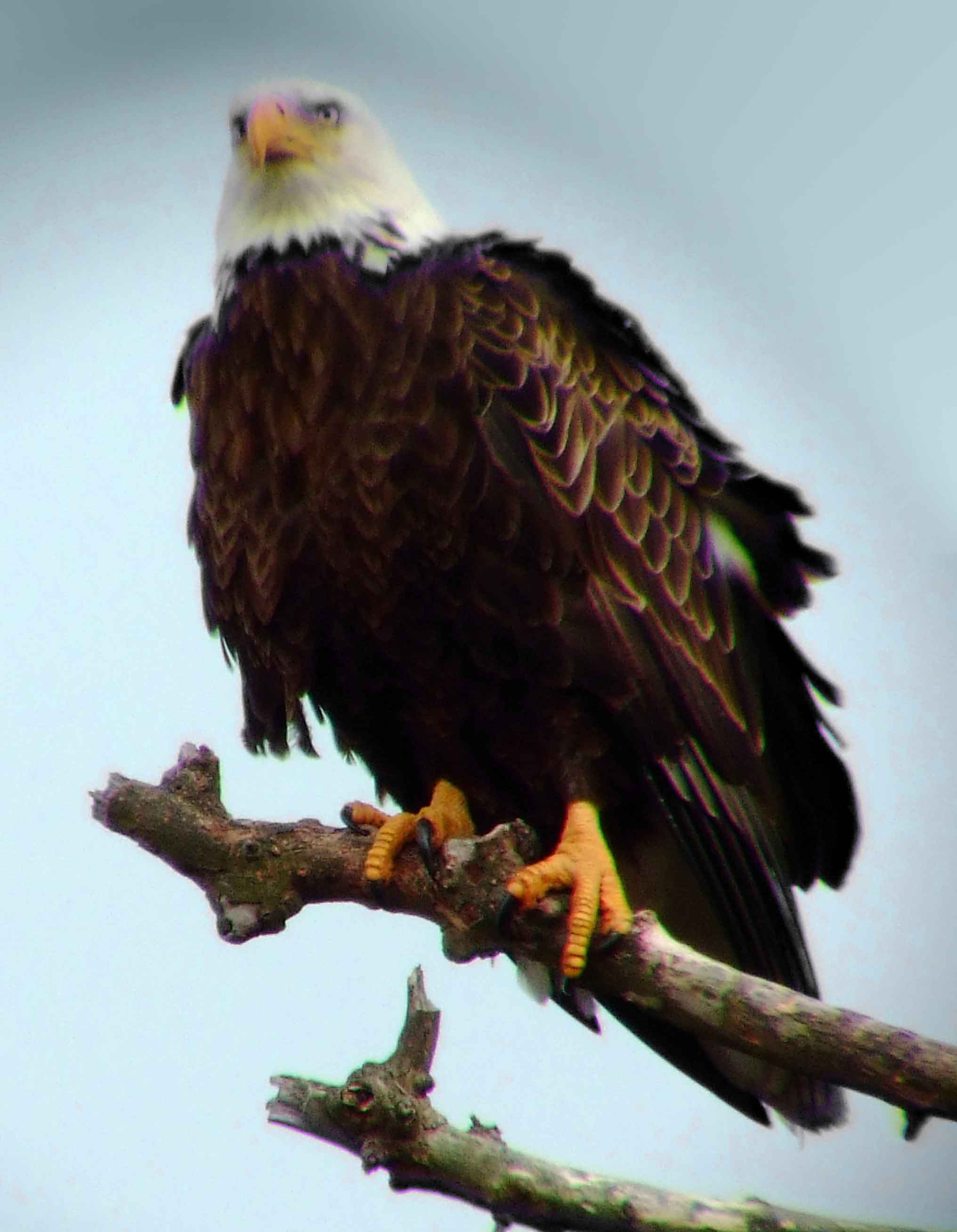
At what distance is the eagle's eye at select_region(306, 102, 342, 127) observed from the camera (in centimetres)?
383

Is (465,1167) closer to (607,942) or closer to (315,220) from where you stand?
(607,942)

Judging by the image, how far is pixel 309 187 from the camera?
3.70 m

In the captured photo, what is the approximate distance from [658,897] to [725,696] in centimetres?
55

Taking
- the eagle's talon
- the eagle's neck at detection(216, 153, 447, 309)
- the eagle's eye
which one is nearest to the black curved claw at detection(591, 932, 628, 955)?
the eagle's talon

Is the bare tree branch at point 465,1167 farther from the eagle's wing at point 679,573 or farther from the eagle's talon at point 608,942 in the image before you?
the eagle's wing at point 679,573

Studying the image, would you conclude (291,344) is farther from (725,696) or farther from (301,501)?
(725,696)

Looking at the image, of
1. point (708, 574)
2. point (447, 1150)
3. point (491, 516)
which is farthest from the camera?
point (708, 574)

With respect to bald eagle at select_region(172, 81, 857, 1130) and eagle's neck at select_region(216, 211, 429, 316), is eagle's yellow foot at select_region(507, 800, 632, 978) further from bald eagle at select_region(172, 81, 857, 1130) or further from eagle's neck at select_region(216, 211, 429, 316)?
eagle's neck at select_region(216, 211, 429, 316)

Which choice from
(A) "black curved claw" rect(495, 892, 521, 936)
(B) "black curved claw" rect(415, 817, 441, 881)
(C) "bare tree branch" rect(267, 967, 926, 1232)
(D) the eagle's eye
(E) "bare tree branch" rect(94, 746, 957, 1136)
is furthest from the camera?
(D) the eagle's eye

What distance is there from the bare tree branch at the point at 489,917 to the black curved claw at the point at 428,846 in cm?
2

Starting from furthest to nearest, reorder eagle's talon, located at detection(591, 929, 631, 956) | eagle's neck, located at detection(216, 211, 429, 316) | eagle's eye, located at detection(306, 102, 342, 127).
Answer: eagle's eye, located at detection(306, 102, 342, 127), eagle's neck, located at detection(216, 211, 429, 316), eagle's talon, located at detection(591, 929, 631, 956)

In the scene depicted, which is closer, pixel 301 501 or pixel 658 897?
pixel 301 501

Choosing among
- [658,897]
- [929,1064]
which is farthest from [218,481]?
[929,1064]

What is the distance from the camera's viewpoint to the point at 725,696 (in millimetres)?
3506
